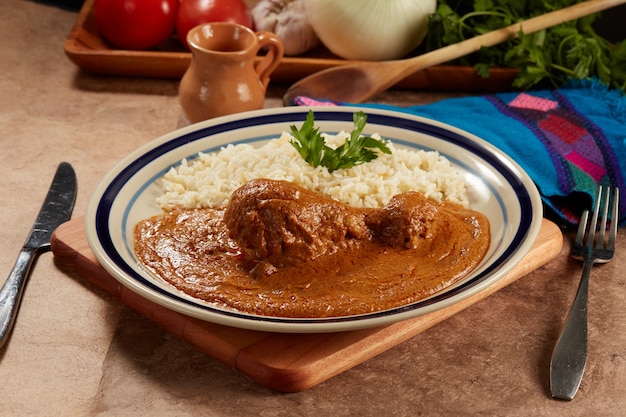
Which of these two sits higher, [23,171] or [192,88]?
[192,88]

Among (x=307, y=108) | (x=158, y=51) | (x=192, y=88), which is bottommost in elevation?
(x=158, y=51)

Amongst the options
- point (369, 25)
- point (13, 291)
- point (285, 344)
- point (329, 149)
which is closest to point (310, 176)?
point (329, 149)

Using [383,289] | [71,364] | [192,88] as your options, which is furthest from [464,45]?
[71,364]

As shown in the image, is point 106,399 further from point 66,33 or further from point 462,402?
point 66,33

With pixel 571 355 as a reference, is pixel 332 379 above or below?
below

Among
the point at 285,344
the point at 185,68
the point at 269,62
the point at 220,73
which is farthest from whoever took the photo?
the point at 185,68

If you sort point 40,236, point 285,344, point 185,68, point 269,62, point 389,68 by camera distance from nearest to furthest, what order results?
point 285,344, point 40,236, point 269,62, point 389,68, point 185,68

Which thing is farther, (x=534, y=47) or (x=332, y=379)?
(x=534, y=47)

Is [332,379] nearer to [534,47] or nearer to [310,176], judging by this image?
[310,176]
